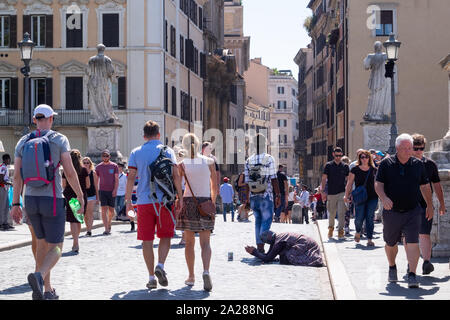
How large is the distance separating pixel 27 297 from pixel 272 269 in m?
4.13

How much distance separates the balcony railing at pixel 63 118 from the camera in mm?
45969

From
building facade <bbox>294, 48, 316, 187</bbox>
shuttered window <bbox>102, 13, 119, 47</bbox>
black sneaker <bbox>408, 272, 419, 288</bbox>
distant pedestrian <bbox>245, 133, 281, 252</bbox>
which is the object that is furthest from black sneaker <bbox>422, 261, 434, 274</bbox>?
building facade <bbox>294, 48, 316, 187</bbox>

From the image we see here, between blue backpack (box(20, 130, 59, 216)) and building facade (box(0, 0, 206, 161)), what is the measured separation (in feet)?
118

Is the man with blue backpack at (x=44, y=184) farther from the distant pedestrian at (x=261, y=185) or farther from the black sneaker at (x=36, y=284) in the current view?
the distant pedestrian at (x=261, y=185)

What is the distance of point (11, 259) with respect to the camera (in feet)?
49.1

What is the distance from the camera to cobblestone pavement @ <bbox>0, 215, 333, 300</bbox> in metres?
10.4

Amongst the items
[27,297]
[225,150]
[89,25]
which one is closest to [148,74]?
[89,25]

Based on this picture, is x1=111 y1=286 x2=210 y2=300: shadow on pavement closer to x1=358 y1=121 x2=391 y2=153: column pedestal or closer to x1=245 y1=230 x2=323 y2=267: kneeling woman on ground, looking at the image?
x1=245 y1=230 x2=323 y2=267: kneeling woman on ground

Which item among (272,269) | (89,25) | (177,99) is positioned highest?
(89,25)

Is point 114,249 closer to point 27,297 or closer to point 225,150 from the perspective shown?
point 27,297

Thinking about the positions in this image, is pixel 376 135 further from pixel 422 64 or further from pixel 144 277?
pixel 422 64

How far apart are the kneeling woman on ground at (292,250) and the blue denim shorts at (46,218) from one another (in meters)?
4.96

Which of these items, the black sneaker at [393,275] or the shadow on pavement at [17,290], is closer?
the shadow on pavement at [17,290]

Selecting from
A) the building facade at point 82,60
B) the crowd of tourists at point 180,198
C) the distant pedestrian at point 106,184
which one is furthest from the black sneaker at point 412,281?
the building facade at point 82,60
